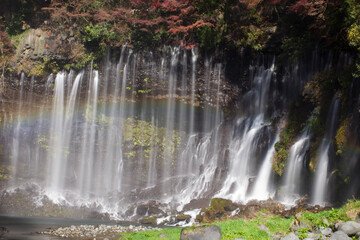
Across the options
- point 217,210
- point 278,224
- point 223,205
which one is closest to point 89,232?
point 217,210

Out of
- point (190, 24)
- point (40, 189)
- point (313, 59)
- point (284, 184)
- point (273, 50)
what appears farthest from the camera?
point (40, 189)

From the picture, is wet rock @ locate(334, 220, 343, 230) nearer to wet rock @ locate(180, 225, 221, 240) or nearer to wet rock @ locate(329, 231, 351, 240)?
wet rock @ locate(329, 231, 351, 240)

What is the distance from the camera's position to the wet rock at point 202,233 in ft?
31.0

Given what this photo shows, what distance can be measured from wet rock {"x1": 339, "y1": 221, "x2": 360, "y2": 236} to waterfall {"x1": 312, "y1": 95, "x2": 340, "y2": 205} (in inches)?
218

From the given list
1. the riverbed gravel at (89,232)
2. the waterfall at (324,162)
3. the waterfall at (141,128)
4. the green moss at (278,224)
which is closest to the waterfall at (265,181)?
the waterfall at (141,128)

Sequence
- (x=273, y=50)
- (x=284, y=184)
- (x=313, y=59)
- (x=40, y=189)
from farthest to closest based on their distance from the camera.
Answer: (x=40, y=189)
(x=273, y=50)
(x=313, y=59)
(x=284, y=184)

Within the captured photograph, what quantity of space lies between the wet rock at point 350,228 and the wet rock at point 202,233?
306 centimetres

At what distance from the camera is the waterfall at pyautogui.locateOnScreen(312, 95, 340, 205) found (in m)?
14.5

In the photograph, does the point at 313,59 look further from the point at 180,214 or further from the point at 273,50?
the point at 180,214

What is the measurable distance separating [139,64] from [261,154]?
9379 millimetres

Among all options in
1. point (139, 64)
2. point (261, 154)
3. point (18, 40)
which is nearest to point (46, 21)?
point (18, 40)

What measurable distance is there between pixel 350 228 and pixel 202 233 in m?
3.59

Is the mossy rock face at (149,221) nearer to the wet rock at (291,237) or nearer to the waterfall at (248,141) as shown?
the waterfall at (248,141)

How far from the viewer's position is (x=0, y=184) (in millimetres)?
23656
